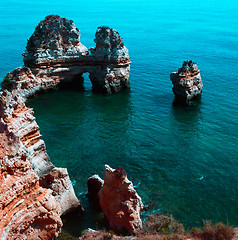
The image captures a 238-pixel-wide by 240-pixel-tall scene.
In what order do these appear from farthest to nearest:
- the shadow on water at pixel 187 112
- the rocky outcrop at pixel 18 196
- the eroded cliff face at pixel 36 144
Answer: the shadow on water at pixel 187 112 < the eroded cliff face at pixel 36 144 < the rocky outcrop at pixel 18 196

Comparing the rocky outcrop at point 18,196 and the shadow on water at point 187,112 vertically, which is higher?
the rocky outcrop at point 18,196

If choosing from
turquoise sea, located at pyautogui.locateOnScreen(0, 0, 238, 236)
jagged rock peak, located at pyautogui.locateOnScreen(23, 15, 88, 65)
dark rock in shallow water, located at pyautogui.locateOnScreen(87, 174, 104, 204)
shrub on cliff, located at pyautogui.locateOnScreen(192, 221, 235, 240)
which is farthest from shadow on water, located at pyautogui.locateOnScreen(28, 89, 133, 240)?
shrub on cliff, located at pyautogui.locateOnScreen(192, 221, 235, 240)

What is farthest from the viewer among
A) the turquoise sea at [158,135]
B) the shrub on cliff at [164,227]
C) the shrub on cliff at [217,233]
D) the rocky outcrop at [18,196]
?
the turquoise sea at [158,135]

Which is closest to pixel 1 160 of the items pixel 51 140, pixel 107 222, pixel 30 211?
pixel 30 211

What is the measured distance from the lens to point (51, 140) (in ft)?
137

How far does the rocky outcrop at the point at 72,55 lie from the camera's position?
56812mm

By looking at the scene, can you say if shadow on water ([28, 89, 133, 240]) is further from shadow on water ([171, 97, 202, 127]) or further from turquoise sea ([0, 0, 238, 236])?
shadow on water ([171, 97, 202, 127])

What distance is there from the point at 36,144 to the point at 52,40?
35363 millimetres

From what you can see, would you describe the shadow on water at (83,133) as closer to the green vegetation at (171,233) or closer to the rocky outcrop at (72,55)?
the rocky outcrop at (72,55)

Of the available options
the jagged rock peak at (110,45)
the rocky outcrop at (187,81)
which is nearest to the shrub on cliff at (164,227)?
the rocky outcrop at (187,81)

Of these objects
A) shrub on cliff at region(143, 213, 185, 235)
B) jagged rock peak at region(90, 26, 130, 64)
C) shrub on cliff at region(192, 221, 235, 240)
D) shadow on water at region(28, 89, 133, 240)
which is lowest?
shadow on water at region(28, 89, 133, 240)

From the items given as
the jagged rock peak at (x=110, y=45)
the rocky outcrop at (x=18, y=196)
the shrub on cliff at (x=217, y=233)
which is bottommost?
the shrub on cliff at (x=217, y=233)

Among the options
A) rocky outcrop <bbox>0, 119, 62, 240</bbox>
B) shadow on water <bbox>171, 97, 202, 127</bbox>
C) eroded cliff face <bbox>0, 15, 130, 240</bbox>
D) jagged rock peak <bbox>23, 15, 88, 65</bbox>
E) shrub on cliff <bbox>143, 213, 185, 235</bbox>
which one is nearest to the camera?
rocky outcrop <bbox>0, 119, 62, 240</bbox>

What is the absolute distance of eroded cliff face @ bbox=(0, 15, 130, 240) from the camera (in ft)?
51.4
